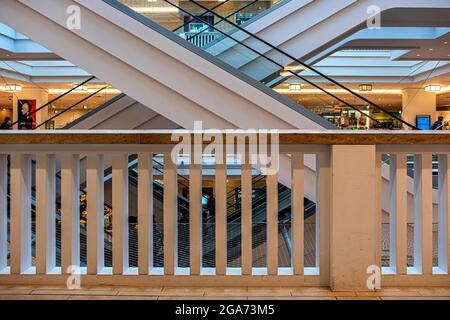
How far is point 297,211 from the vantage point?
257 cm

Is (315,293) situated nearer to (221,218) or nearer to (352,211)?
(352,211)

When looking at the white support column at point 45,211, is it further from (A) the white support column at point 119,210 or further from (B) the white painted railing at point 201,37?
(B) the white painted railing at point 201,37

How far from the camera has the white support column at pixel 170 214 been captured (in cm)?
254

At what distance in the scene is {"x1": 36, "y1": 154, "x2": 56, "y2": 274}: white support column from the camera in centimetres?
257

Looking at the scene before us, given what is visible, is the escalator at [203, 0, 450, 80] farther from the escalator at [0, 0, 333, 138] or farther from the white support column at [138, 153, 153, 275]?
the white support column at [138, 153, 153, 275]

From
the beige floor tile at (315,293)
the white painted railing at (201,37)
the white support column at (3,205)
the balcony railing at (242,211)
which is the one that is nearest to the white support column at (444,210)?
the balcony railing at (242,211)

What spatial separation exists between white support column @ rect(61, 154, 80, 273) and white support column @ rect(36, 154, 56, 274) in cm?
7

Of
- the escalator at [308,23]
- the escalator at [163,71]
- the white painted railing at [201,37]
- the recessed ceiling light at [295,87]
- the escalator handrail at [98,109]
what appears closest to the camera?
the escalator at [163,71]

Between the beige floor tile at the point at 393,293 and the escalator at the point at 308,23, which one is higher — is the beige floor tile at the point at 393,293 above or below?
below

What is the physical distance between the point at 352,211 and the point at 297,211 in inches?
10.2

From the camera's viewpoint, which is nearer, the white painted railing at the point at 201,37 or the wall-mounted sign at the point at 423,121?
the white painted railing at the point at 201,37

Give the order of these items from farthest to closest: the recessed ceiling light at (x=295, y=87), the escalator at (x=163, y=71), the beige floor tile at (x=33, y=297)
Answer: the recessed ceiling light at (x=295, y=87)
the escalator at (x=163, y=71)
the beige floor tile at (x=33, y=297)

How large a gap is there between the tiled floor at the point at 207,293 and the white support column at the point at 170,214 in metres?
0.13

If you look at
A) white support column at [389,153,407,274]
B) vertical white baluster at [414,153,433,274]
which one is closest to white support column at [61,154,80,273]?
white support column at [389,153,407,274]
